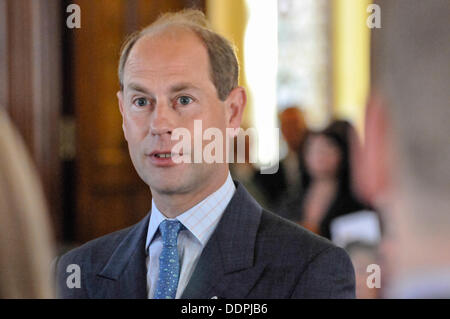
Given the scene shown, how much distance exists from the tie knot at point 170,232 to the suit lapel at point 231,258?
0.09 ft

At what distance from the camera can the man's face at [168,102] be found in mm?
567

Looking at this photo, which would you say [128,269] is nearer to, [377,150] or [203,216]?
[203,216]

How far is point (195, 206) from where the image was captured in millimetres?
575

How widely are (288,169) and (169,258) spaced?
19 cm

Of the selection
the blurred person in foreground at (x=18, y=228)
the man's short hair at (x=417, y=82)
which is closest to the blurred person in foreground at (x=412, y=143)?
the man's short hair at (x=417, y=82)

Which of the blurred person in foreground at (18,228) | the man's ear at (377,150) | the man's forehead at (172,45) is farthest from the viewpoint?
the man's ear at (377,150)

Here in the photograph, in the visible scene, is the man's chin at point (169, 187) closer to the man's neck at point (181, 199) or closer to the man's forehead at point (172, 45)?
the man's neck at point (181, 199)

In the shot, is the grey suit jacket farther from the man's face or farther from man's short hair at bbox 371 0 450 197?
man's short hair at bbox 371 0 450 197

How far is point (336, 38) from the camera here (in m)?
0.91

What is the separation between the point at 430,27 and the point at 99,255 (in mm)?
458

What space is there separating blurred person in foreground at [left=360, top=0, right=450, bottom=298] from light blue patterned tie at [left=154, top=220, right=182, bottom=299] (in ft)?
0.83

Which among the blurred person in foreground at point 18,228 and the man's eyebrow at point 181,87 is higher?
the man's eyebrow at point 181,87
